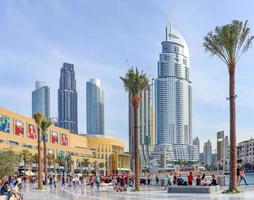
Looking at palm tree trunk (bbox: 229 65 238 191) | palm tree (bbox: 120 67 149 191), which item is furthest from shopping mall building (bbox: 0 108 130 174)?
palm tree trunk (bbox: 229 65 238 191)

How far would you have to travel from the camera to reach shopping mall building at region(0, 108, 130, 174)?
352ft

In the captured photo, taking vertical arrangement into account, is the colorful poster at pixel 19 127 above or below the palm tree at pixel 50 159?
above

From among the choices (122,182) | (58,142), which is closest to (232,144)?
(122,182)

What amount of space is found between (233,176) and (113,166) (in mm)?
141372

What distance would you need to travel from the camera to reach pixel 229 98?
33.1 meters

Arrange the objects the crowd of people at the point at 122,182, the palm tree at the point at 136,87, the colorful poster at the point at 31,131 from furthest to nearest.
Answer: the colorful poster at the point at 31,131 < the palm tree at the point at 136,87 < the crowd of people at the point at 122,182

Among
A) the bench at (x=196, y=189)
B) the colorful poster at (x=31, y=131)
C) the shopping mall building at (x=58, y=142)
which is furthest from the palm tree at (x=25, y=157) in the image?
the bench at (x=196, y=189)

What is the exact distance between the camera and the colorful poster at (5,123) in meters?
103

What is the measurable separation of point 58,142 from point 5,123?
134 ft

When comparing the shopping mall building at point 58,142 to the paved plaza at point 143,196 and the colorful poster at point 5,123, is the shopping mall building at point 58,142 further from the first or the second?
the paved plaza at point 143,196

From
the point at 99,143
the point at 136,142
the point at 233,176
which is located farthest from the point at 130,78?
the point at 99,143

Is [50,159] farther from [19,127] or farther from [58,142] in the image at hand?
A: [19,127]

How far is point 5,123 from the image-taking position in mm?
105688

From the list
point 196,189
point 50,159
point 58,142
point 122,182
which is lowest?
point 50,159
